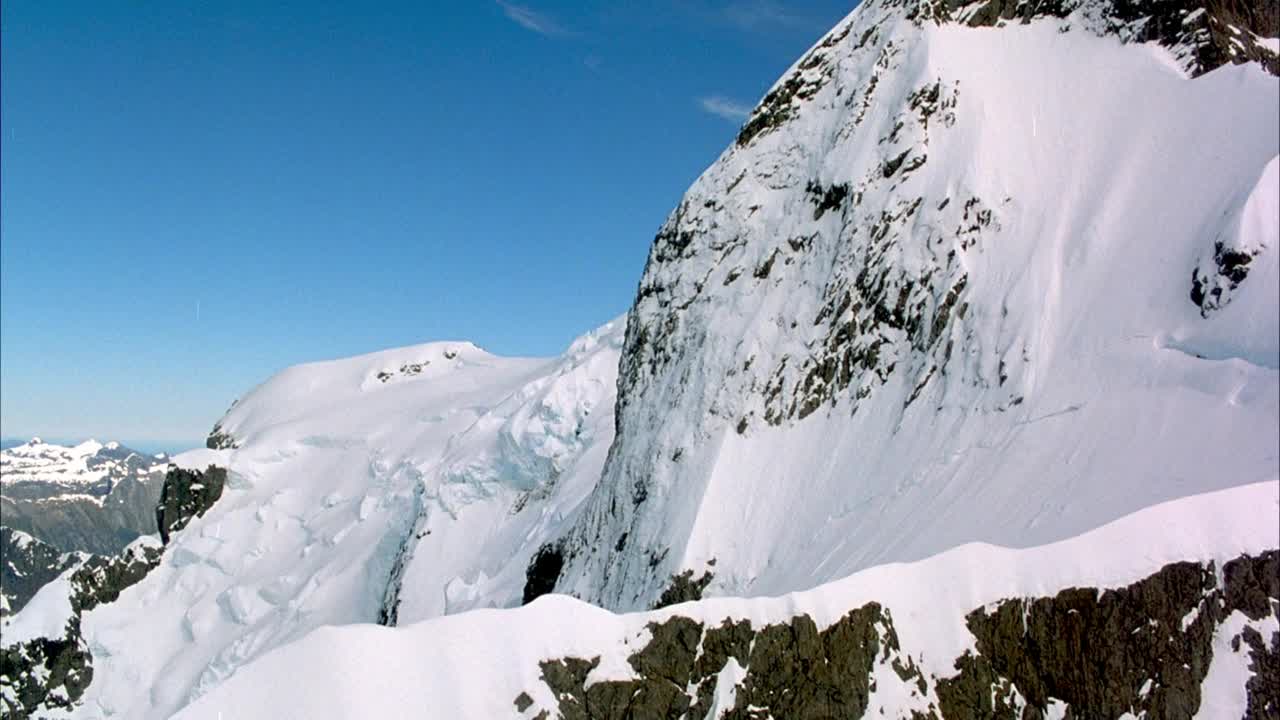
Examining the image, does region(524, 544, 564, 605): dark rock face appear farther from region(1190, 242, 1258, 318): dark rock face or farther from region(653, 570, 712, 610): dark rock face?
region(1190, 242, 1258, 318): dark rock face

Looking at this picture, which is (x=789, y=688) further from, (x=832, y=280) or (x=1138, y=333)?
(x=832, y=280)

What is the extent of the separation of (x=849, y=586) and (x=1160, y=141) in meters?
15.9

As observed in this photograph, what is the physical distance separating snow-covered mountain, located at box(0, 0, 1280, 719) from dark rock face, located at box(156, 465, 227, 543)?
81.0ft

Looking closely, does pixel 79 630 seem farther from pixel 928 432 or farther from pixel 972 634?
pixel 972 634

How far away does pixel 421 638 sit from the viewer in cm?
1277

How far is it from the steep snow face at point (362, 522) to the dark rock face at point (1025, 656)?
22.6 m

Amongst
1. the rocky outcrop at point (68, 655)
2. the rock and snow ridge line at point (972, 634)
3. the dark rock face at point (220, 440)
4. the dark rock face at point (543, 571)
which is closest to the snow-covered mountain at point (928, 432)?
the rock and snow ridge line at point (972, 634)

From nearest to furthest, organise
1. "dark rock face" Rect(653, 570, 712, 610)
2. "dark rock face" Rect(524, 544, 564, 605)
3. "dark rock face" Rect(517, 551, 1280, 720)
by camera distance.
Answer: "dark rock face" Rect(517, 551, 1280, 720) < "dark rock face" Rect(653, 570, 712, 610) < "dark rock face" Rect(524, 544, 564, 605)

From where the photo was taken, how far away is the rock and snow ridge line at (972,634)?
1353 centimetres

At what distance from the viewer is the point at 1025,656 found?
14992mm

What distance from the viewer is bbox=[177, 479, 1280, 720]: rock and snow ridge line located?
1353 centimetres

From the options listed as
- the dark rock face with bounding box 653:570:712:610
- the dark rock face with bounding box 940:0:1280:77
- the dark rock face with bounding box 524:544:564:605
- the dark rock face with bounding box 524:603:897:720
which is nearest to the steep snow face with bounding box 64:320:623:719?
the dark rock face with bounding box 524:544:564:605

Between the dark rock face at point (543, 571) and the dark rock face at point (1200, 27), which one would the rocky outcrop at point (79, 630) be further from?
the dark rock face at point (1200, 27)

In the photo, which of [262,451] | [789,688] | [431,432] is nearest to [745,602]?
[789,688]
